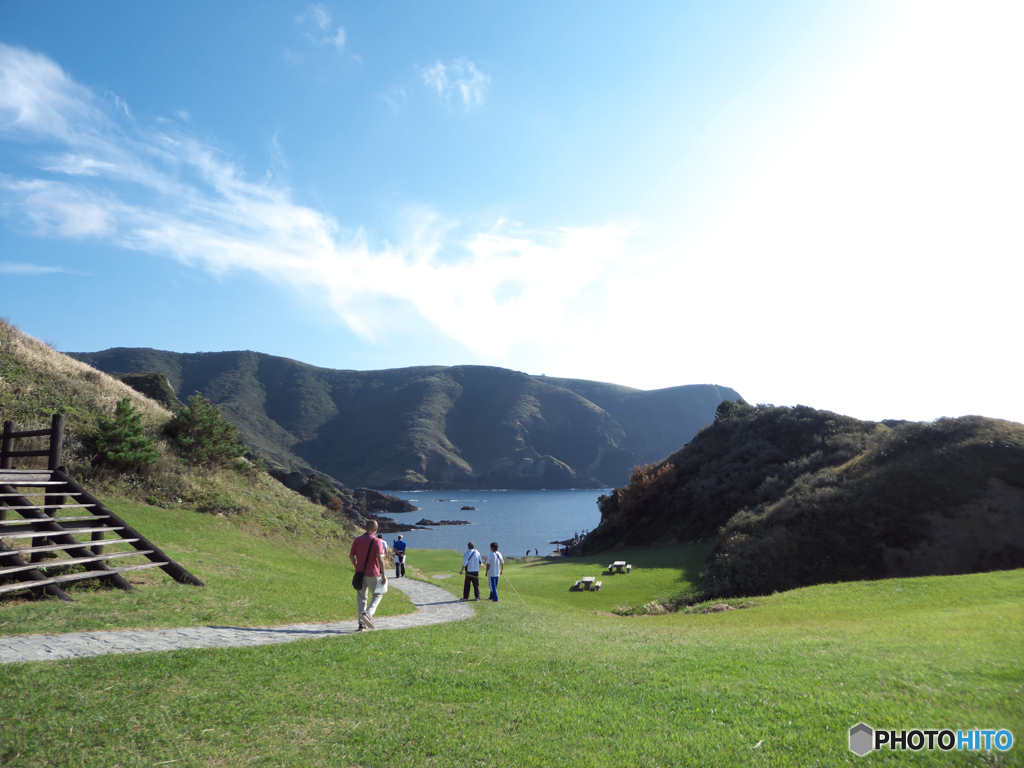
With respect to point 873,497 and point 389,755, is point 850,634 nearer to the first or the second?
point 389,755

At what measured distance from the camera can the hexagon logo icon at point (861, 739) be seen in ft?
16.7

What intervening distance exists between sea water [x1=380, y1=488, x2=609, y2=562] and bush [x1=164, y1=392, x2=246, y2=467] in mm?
36976

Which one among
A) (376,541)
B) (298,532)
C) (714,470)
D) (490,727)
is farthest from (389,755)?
(714,470)

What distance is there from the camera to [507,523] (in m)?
96.2

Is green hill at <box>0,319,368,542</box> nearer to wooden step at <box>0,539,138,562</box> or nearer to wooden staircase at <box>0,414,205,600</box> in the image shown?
wooden staircase at <box>0,414,205,600</box>

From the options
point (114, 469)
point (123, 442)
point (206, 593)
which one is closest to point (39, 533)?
point (206, 593)

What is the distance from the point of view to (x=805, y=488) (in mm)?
31172

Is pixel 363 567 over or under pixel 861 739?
over

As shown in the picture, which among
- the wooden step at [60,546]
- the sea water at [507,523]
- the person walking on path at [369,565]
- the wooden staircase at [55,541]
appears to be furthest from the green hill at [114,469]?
the sea water at [507,523]

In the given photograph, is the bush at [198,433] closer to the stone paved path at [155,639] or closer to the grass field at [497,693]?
the grass field at [497,693]

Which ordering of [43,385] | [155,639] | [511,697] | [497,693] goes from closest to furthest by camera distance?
[511,697], [497,693], [155,639], [43,385]

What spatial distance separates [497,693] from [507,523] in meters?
92.1

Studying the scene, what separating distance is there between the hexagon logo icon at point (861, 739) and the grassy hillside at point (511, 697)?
14cm

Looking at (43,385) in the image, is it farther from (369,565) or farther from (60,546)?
(369,565)
